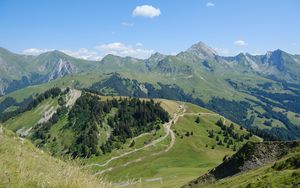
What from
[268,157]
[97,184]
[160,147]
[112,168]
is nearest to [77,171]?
Answer: [97,184]

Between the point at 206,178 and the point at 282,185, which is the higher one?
the point at 282,185

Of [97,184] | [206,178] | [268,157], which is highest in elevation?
[97,184]

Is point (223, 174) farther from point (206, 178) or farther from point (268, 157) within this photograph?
point (268, 157)

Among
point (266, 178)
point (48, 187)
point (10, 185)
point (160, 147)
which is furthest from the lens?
point (160, 147)

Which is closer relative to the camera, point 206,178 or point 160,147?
point 206,178

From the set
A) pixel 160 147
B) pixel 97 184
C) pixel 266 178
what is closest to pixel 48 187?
pixel 97 184

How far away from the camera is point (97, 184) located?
40.4ft

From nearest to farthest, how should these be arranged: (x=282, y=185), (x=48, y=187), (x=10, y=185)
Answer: (x=10, y=185), (x=48, y=187), (x=282, y=185)

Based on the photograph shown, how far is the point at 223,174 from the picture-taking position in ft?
201

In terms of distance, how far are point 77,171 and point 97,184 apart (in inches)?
36.2

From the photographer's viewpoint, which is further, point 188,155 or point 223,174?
point 188,155

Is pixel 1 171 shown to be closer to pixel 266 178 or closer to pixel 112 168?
pixel 266 178

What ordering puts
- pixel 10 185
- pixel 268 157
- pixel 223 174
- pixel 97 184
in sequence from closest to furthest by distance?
pixel 10 185 → pixel 97 184 → pixel 268 157 → pixel 223 174

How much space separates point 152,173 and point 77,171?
478 ft
